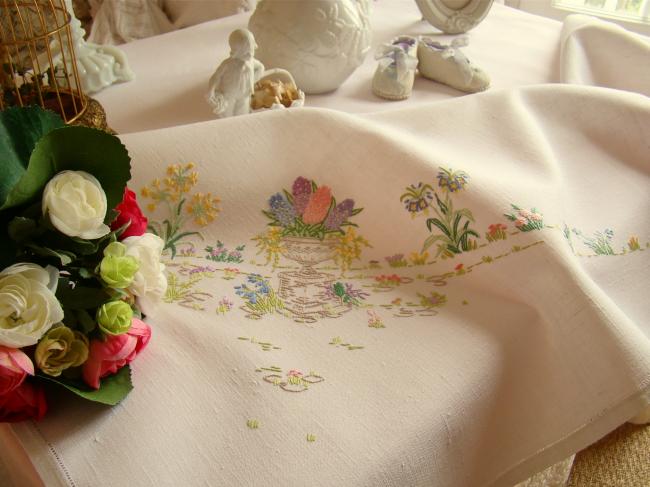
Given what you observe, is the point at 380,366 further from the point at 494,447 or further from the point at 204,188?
the point at 204,188

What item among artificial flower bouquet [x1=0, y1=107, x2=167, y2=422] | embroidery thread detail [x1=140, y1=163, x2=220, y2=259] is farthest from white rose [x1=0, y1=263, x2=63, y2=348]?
embroidery thread detail [x1=140, y1=163, x2=220, y2=259]

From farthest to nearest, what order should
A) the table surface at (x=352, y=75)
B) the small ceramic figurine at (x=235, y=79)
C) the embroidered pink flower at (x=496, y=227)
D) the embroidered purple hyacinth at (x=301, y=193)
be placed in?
the table surface at (x=352, y=75)
the small ceramic figurine at (x=235, y=79)
the embroidered purple hyacinth at (x=301, y=193)
the embroidered pink flower at (x=496, y=227)

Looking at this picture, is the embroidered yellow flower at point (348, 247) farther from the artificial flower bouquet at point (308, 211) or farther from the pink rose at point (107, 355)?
the pink rose at point (107, 355)

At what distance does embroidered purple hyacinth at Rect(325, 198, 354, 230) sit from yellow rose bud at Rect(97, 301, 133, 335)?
30 centimetres

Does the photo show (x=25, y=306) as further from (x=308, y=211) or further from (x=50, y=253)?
(x=308, y=211)

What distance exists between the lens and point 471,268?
0.66 meters

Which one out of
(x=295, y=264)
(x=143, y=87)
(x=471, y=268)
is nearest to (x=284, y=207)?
(x=295, y=264)

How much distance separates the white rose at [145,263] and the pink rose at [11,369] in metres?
0.11

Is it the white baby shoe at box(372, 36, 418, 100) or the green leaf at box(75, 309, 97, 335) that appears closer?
the green leaf at box(75, 309, 97, 335)

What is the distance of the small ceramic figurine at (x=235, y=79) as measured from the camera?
2.93ft

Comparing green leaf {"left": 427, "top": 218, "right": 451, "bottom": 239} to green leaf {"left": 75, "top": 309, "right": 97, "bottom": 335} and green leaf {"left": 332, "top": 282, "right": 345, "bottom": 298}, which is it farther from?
green leaf {"left": 75, "top": 309, "right": 97, "bottom": 335}

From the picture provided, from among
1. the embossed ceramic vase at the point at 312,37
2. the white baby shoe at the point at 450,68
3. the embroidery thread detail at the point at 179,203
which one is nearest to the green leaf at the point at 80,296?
the embroidery thread detail at the point at 179,203

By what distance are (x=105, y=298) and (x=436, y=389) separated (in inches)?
12.2

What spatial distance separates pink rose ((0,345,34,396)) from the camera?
452mm
